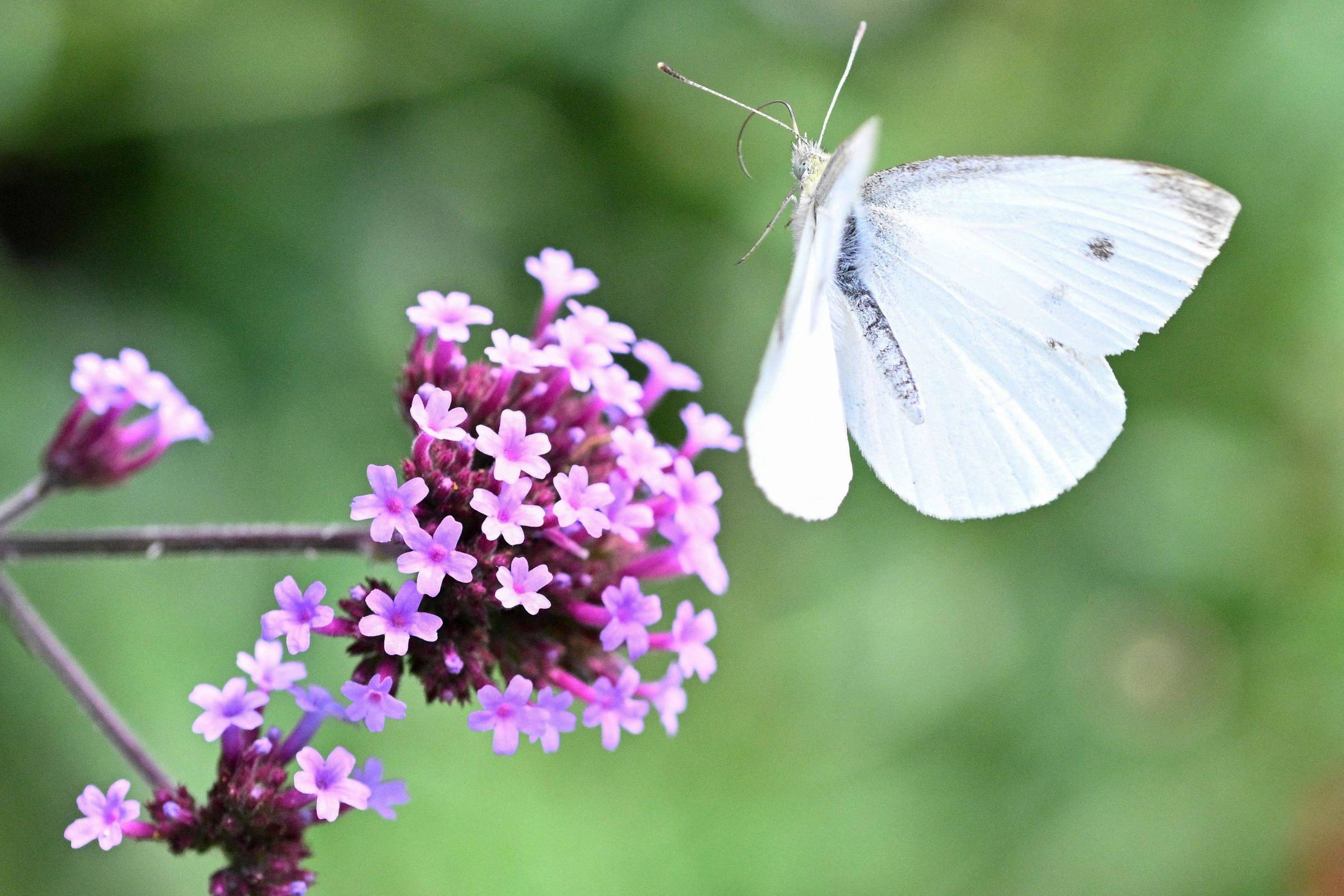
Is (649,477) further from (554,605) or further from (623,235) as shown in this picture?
(623,235)

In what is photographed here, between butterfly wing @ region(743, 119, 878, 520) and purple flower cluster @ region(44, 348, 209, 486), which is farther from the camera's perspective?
purple flower cluster @ region(44, 348, 209, 486)

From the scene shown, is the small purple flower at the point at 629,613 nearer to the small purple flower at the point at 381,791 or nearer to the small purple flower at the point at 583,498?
the small purple flower at the point at 583,498

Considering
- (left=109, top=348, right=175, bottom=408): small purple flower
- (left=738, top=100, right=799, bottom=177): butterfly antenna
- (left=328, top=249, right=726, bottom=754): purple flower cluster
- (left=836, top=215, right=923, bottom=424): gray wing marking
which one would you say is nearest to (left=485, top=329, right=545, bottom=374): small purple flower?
(left=328, top=249, right=726, bottom=754): purple flower cluster

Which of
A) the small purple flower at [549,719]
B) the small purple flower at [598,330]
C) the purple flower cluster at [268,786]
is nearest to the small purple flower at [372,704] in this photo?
the purple flower cluster at [268,786]

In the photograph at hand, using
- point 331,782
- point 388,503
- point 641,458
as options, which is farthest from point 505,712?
point 641,458

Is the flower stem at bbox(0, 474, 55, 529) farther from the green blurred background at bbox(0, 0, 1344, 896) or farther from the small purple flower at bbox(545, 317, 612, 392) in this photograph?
the small purple flower at bbox(545, 317, 612, 392)

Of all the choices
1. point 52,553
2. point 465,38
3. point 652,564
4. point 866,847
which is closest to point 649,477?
point 652,564
